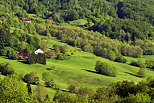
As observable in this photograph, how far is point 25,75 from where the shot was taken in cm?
11338

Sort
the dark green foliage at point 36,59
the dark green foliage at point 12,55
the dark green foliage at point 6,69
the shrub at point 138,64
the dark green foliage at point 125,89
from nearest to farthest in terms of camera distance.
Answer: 1. the dark green foliage at point 125,89
2. the dark green foliage at point 6,69
3. the dark green foliage at point 36,59
4. the dark green foliage at point 12,55
5. the shrub at point 138,64

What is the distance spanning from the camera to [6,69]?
118438 mm

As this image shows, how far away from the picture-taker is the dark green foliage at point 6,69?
118188mm

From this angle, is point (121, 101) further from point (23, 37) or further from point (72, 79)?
point (23, 37)

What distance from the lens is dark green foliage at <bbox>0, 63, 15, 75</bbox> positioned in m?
118

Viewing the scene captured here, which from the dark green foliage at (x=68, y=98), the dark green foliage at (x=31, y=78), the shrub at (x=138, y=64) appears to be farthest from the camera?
the shrub at (x=138, y=64)

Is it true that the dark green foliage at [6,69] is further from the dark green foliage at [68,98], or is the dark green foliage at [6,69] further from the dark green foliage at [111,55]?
the dark green foliage at [111,55]

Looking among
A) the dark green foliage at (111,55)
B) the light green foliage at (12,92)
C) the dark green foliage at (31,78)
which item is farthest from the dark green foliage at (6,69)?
the dark green foliage at (111,55)

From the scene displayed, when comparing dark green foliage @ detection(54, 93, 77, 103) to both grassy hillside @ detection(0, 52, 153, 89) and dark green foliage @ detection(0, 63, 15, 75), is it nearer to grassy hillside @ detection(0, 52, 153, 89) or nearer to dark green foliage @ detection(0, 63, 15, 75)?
grassy hillside @ detection(0, 52, 153, 89)

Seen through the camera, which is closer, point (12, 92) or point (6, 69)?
point (12, 92)

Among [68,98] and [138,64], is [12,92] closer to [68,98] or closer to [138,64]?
[68,98]

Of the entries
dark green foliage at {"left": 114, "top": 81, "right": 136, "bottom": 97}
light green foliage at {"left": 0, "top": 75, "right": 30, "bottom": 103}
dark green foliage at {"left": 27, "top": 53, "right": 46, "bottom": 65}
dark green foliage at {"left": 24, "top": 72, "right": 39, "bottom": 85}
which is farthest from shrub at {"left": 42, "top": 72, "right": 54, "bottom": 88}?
light green foliage at {"left": 0, "top": 75, "right": 30, "bottom": 103}

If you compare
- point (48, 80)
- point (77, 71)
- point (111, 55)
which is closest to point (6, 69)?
point (48, 80)

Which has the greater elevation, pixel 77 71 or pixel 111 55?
pixel 77 71
